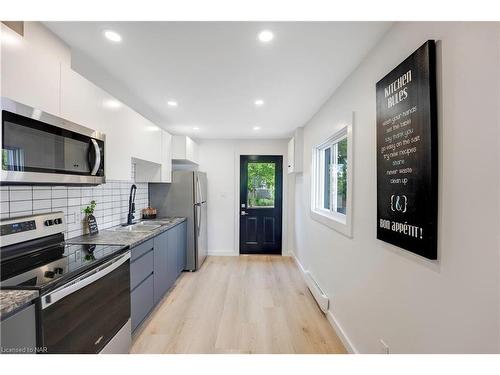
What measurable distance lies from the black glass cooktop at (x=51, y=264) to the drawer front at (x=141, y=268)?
1.09 ft

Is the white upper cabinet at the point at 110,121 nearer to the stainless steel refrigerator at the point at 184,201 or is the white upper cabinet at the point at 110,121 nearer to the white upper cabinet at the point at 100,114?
the white upper cabinet at the point at 100,114

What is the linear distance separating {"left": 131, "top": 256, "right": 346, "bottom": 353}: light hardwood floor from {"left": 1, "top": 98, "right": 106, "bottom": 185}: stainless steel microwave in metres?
1.57

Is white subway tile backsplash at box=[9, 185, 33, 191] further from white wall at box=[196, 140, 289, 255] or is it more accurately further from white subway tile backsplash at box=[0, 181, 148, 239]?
white wall at box=[196, 140, 289, 255]

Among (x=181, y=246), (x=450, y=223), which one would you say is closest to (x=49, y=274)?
(x=450, y=223)

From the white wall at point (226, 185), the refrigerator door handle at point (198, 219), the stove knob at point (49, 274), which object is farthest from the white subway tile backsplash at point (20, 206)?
the white wall at point (226, 185)

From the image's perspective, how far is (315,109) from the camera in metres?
2.94

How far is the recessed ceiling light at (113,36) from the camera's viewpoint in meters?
1.40

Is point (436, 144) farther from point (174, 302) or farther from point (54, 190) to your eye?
point (174, 302)

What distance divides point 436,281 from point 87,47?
2463mm

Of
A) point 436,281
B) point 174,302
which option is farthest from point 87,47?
point 174,302

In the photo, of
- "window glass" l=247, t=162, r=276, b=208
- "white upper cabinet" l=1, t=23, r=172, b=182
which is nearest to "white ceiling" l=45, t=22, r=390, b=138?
"white upper cabinet" l=1, t=23, r=172, b=182

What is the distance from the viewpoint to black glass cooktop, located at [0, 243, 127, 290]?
3.69ft

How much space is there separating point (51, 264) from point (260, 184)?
12.4ft

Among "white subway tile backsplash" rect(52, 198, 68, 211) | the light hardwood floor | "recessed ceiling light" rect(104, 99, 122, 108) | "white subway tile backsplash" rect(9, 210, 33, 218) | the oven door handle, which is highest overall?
"recessed ceiling light" rect(104, 99, 122, 108)
